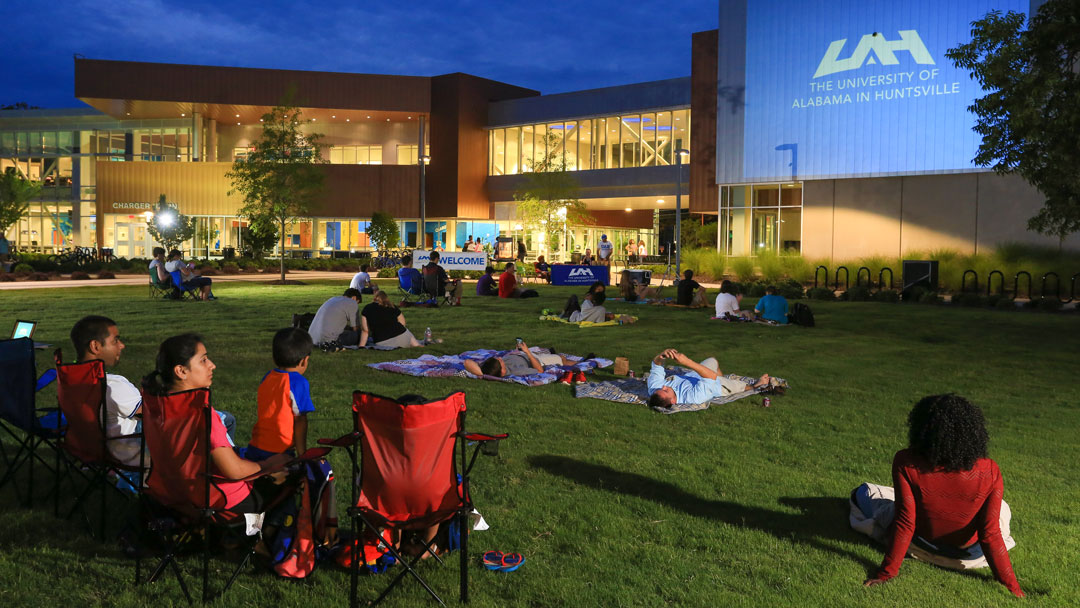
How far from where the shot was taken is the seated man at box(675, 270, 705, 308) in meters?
21.5

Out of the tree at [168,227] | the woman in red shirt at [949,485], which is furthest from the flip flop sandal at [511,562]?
the tree at [168,227]

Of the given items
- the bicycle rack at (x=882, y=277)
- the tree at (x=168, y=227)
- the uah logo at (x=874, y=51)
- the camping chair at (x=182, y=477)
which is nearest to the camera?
the camping chair at (x=182, y=477)

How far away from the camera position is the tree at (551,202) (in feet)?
155

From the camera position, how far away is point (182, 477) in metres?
4.08

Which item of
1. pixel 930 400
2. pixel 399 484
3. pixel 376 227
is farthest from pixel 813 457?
pixel 376 227

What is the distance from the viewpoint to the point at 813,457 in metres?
6.97

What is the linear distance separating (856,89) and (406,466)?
3532 cm

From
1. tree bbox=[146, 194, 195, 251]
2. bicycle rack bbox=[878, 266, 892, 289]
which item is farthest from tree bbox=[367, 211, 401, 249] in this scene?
bicycle rack bbox=[878, 266, 892, 289]

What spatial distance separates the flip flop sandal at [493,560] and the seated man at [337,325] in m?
8.31

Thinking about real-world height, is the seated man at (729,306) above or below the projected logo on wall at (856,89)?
below

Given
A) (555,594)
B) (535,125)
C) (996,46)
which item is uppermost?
(535,125)

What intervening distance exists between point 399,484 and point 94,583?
167 centimetres

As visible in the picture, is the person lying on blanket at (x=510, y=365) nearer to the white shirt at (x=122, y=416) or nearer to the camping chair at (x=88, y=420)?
the white shirt at (x=122, y=416)

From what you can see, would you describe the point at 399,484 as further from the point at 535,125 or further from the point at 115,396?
the point at 535,125
